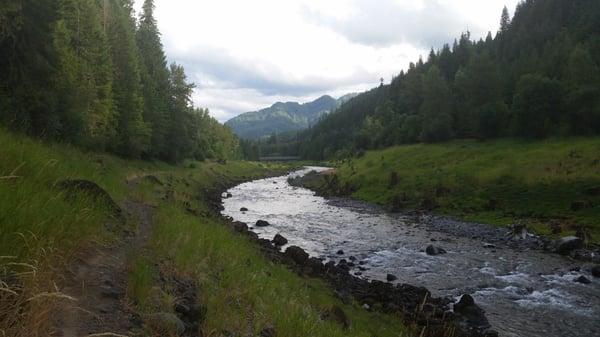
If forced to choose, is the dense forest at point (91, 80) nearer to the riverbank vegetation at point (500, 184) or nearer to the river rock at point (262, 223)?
the river rock at point (262, 223)

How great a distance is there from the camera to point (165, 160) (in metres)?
70.9

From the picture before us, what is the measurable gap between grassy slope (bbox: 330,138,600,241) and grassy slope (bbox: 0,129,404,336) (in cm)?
3170

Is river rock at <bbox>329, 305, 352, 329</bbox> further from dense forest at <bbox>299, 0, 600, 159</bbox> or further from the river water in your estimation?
dense forest at <bbox>299, 0, 600, 159</bbox>

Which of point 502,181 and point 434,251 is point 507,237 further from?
point 502,181

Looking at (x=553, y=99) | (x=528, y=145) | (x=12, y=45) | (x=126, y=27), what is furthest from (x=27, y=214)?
(x=553, y=99)

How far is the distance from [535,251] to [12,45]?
124 ft

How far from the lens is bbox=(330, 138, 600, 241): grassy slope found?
41.5 m

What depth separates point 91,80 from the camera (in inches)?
1660

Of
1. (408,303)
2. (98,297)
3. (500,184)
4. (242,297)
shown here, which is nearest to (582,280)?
(408,303)

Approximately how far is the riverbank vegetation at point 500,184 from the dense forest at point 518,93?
19.5 feet

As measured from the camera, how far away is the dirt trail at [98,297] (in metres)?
5.26

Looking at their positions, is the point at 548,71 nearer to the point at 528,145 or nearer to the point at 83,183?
the point at 528,145

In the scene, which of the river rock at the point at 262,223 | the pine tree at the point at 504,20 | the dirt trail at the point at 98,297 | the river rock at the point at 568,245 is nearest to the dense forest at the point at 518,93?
the pine tree at the point at 504,20

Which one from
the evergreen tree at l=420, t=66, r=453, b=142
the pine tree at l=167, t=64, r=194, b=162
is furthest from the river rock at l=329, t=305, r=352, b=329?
the evergreen tree at l=420, t=66, r=453, b=142
